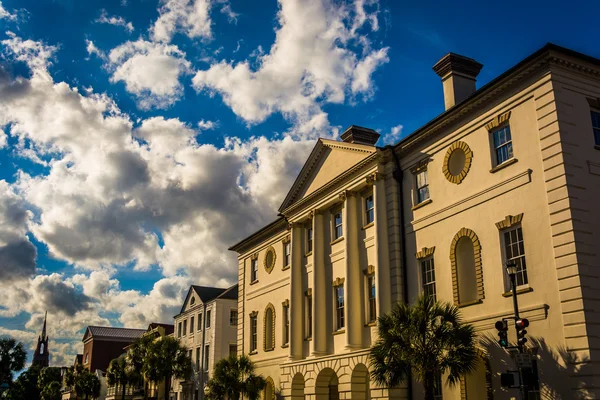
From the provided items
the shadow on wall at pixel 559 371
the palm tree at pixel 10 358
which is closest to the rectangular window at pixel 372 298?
the shadow on wall at pixel 559 371

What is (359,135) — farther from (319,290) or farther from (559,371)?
(559,371)

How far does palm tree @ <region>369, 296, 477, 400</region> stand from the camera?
73.0 ft

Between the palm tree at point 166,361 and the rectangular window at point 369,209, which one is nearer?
the rectangular window at point 369,209

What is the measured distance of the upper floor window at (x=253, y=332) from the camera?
44.2 m

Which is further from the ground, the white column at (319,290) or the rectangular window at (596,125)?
the rectangular window at (596,125)

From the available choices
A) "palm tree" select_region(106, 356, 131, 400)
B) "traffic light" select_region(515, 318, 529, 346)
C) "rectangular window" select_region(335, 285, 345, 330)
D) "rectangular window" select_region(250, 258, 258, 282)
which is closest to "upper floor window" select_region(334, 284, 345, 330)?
"rectangular window" select_region(335, 285, 345, 330)

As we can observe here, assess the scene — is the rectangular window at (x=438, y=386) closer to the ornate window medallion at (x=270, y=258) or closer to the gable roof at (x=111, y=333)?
the ornate window medallion at (x=270, y=258)

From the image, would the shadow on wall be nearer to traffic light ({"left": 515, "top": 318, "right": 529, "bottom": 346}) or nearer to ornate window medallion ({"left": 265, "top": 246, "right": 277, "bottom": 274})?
traffic light ({"left": 515, "top": 318, "right": 529, "bottom": 346})

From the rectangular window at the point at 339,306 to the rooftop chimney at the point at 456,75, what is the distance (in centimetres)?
1114

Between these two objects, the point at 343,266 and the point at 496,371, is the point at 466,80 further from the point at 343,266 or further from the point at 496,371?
the point at 496,371

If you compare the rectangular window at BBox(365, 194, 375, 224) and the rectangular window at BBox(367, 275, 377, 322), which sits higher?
the rectangular window at BBox(365, 194, 375, 224)

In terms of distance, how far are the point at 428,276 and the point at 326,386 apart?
997 centimetres

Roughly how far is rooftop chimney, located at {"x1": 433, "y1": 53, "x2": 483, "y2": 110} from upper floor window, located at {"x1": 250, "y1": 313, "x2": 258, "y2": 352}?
2174 centimetres

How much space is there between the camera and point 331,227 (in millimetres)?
35125
